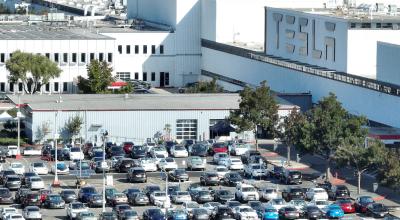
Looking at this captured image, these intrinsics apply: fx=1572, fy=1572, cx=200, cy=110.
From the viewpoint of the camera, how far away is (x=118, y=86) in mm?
110875

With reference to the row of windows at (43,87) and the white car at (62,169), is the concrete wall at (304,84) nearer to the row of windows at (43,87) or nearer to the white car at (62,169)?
the row of windows at (43,87)

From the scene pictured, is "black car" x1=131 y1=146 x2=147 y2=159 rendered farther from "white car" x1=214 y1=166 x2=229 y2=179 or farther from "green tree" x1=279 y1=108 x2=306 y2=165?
"green tree" x1=279 y1=108 x2=306 y2=165

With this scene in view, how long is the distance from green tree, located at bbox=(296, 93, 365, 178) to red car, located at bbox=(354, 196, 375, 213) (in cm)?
868

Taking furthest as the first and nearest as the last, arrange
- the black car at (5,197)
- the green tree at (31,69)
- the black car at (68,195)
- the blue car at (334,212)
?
1. the green tree at (31,69)
2. the black car at (5,197)
3. the black car at (68,195)
4. the blue car at (334,212)

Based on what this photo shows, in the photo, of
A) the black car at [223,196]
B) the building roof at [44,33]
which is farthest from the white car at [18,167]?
the building roof at [44,33]

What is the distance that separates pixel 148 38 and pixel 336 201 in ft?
181

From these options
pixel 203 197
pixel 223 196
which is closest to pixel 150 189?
pixel 203 197

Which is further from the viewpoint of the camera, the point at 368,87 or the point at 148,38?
the point at 148,38

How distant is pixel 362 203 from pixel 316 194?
10.8 ft

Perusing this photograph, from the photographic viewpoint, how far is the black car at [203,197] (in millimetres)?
73500

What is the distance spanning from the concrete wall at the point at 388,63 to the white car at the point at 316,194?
17.5 metres

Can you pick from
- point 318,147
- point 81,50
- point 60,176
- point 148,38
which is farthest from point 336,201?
point 148,38

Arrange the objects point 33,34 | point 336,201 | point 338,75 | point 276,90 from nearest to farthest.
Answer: point 336,201, point 338,75, point 276,90, point 33,34

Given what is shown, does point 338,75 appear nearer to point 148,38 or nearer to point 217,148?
point 217,148
